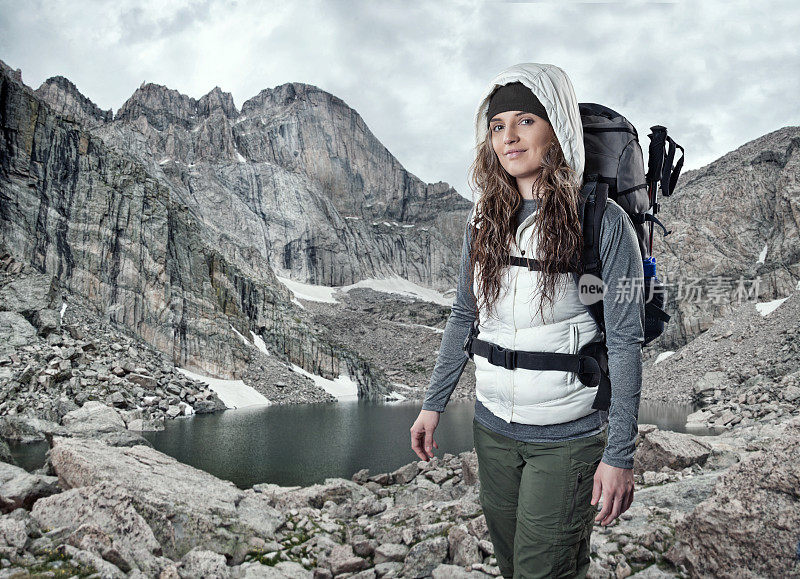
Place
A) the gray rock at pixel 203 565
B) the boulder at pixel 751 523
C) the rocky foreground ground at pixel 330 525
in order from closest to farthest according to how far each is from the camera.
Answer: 1. the boulder at pixel 751 523
2. the rocky foreground ground at pixel 330 525
3. the gray rock at pixel 203 565

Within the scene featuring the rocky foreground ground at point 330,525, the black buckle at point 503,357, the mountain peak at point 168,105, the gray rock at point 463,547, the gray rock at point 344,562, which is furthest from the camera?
the mountain peak at point 168,105

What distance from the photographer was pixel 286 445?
20719mm

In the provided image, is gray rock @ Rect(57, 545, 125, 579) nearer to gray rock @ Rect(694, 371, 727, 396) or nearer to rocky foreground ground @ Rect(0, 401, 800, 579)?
rocky foreground ground @ Rect(0, 401, 800, 579)

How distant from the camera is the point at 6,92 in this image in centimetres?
4084

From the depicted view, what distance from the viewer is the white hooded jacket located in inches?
85.8

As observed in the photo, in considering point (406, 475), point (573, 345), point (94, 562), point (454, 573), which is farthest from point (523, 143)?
point (406, 475)

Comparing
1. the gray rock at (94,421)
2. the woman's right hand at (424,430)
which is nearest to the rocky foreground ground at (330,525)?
the woman's right hand at (424,430)

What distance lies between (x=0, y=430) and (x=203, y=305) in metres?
31.7

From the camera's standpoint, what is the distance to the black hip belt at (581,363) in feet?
7.03

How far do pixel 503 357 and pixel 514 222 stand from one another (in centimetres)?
69

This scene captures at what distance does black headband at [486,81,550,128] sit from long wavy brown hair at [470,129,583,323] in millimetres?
161

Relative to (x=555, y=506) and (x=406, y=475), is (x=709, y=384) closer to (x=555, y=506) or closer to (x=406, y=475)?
(x=406, y=475)

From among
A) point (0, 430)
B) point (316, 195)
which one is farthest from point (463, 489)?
point (316, 195)

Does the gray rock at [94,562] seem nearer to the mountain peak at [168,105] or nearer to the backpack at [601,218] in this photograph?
the backpack at [601,218]
